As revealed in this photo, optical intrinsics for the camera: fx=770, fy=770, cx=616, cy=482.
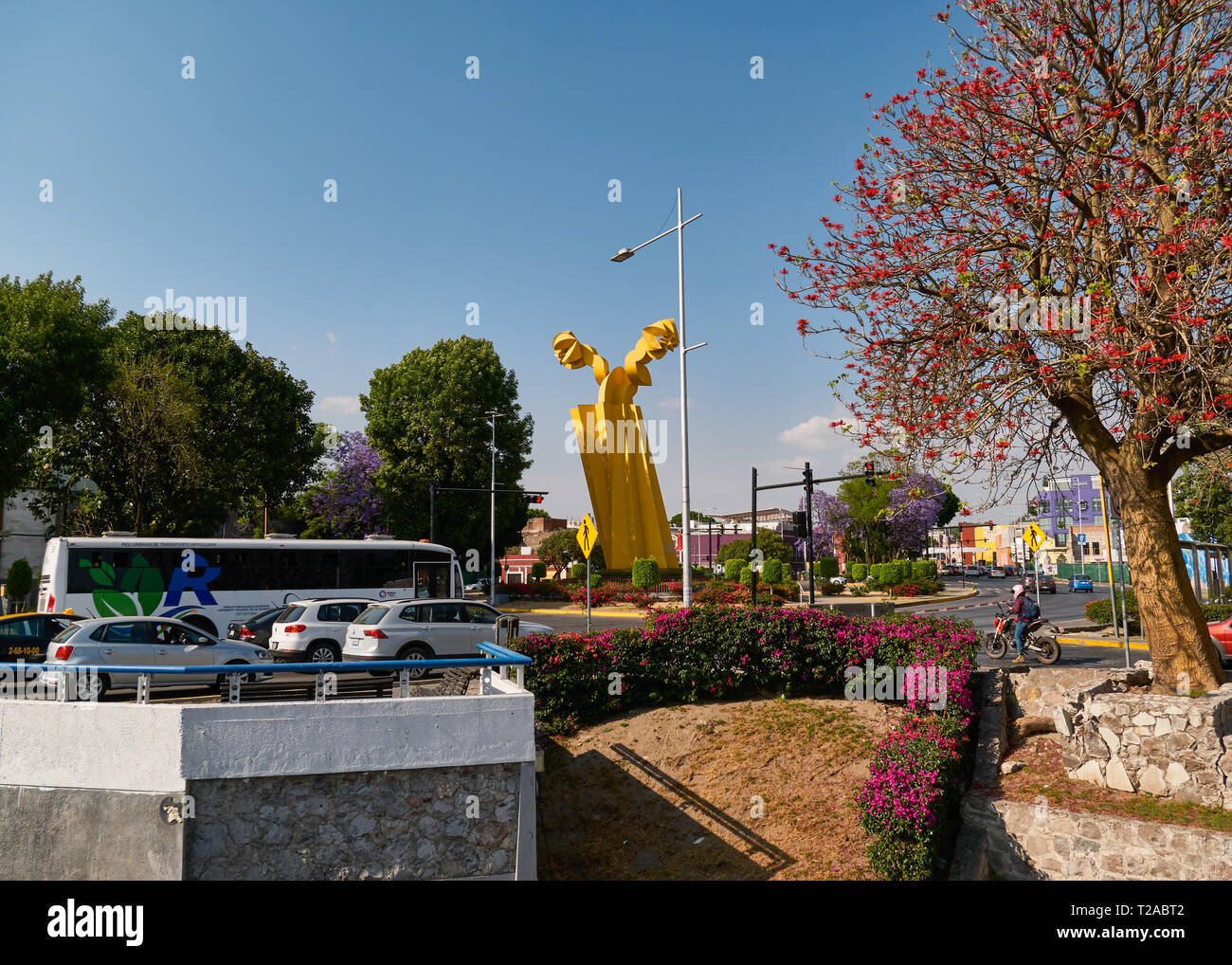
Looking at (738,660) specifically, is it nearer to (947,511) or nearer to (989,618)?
(989,618)

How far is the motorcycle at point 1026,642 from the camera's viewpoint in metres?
18.1

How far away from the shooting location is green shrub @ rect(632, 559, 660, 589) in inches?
1475

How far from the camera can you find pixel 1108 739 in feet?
32.8

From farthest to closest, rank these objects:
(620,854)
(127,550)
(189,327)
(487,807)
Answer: (189,327) → (127,550) → (620,854) → (487,807)

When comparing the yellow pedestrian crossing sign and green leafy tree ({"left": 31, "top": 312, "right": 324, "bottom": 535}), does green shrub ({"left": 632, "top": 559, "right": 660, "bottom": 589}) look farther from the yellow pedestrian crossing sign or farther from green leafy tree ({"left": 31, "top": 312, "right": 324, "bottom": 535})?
the yellow pedestrian crossing sign

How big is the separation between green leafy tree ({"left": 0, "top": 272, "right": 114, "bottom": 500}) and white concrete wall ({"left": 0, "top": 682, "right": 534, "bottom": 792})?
1938 centimetres

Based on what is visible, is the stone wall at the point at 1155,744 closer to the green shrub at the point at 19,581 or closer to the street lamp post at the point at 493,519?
the street lamp post at the point at 493,519

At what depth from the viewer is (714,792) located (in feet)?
33.8

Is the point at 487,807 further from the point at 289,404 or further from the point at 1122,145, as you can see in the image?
the point at 289,404

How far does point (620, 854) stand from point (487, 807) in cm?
252

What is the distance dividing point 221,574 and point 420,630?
30.3ft

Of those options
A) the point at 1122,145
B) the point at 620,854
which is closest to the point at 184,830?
the point at 620,854

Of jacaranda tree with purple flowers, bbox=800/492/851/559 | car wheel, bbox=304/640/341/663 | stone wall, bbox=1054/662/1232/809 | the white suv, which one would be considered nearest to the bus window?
the white suv
